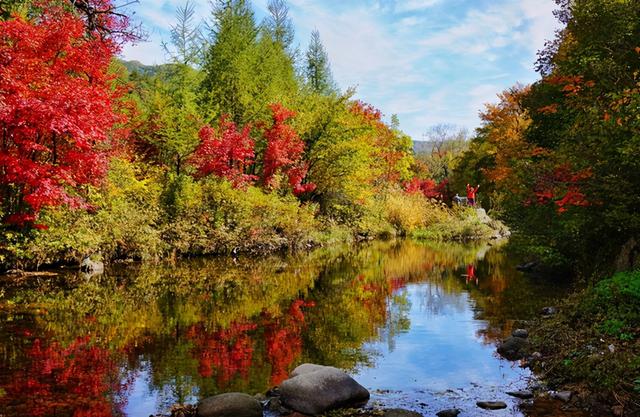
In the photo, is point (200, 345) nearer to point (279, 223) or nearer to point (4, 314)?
point (4, 314)

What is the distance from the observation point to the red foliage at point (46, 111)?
12.4m

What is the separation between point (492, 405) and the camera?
620 cm

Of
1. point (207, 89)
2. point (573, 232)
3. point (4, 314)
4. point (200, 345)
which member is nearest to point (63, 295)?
point (4, 314)

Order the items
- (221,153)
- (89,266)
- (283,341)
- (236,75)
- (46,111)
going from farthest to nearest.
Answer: (236,75) < (221,153) < (89,266) < (46,111) < (283,341)

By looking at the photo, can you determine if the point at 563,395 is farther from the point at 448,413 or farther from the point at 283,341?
the point at 283,341

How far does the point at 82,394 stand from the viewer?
6.44 metres

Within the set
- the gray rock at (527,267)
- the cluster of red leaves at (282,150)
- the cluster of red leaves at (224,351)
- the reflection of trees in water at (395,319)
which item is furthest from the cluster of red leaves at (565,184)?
the cluster of red leaves at (282,150)

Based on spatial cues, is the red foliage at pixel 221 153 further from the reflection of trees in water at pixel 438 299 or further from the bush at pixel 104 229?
the reflection of trees in water at pixel 438 299

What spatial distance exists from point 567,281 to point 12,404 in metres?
14.2

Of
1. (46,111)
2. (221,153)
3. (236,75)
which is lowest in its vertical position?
(46,111)

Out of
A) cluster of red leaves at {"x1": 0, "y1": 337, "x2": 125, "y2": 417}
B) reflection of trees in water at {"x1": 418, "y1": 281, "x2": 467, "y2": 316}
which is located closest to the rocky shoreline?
cluster of red leaves at {"x1": 0, "y1": 337, "x2": 125, "y2": 417}

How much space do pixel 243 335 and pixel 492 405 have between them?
468 centimetres

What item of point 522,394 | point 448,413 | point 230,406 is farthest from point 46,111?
point 522,394

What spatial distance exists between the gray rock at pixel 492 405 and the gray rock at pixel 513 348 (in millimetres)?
2068
